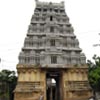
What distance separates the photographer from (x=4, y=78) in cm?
4850

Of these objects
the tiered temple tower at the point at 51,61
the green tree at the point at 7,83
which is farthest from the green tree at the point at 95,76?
the green tree at the point at 7,83

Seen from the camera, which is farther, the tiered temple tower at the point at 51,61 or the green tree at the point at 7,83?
the green tree at the point at 7,83

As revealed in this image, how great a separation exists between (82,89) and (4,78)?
1608 cm

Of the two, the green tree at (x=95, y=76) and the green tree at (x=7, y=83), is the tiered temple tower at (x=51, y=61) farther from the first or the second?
the green tree at (x=7, y=83)

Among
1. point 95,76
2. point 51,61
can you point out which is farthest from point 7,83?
point 95,76

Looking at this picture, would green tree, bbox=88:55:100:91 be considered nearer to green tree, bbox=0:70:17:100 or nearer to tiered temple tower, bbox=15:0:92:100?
tiered temple tower, bbox=15:0:92:100

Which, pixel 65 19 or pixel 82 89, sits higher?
pixel 65 19

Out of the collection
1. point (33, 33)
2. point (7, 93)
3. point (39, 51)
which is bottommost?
point (7, 93)

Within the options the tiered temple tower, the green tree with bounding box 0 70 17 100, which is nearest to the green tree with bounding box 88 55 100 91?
the tiered temple tower

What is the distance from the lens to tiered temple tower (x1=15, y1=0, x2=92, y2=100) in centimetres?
4012

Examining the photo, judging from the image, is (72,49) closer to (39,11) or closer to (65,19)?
(65,19)

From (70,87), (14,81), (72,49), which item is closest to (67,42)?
(72,49)

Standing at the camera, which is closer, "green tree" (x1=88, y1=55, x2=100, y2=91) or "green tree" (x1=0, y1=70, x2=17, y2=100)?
"green tree" (x1=88, y1=55, x2=100, y2=91)

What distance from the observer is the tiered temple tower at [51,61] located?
4012 centimetres
